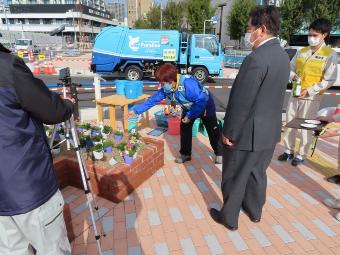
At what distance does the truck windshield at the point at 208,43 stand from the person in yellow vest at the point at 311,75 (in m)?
9.57

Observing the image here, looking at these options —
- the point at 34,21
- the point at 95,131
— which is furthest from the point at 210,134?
the point at 34,21

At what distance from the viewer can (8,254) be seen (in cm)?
177

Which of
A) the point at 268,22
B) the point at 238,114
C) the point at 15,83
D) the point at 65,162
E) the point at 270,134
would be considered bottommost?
the point at 65,162

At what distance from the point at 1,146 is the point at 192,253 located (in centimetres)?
199

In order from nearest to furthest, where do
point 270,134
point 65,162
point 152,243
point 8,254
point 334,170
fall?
point 8,254 → point 270,134 → point 152,243 → point 65,162 → point 334,170

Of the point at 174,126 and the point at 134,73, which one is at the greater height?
the point at 134,73

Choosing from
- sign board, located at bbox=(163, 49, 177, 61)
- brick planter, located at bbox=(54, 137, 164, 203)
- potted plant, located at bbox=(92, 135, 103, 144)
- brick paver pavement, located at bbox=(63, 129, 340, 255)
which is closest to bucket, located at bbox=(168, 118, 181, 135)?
brick paver pavement, located at bbox=(63, 129, 340, 255)

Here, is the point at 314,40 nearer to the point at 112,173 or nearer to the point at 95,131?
the point at 112,173

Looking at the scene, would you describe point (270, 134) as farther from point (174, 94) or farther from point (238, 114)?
point (174, 94)

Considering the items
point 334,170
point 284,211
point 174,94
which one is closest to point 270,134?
point 284,211

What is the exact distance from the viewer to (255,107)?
2.41 metres

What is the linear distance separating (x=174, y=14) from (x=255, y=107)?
32914 mm

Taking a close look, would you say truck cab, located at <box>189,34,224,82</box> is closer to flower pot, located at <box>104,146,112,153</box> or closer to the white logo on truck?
the white logo on truck

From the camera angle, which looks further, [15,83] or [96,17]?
[96,17]
